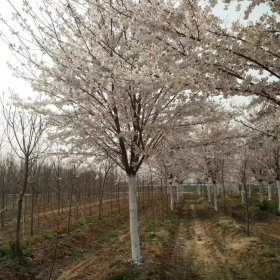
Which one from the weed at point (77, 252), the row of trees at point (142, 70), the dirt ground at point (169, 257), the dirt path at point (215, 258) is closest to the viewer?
the row of trees at point (142, 70)

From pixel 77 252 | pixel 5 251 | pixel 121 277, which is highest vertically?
pixel 5 251

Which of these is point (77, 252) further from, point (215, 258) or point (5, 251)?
point (215, 258)

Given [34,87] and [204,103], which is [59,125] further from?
[204,103]

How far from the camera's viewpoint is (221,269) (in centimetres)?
707

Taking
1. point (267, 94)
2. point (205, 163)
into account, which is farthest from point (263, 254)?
point (205, 163)

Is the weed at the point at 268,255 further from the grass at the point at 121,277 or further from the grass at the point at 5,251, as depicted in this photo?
the grass at the point at 5,251

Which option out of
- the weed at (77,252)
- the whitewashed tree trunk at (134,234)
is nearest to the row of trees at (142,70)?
the whitewashed tree trunk at (134,234)

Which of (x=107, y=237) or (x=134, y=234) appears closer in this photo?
(x=134, y=234)

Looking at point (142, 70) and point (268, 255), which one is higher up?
point (142, 70)

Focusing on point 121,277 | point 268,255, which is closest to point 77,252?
point 121,277

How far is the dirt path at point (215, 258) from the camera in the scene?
260 inches

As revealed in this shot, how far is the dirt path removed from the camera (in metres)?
6.61

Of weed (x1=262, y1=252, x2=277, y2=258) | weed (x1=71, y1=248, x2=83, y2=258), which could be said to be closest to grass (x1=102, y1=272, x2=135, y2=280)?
weed (x1=71, y1=248, x2=83, y2=258)

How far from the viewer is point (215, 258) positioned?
8.16 m
